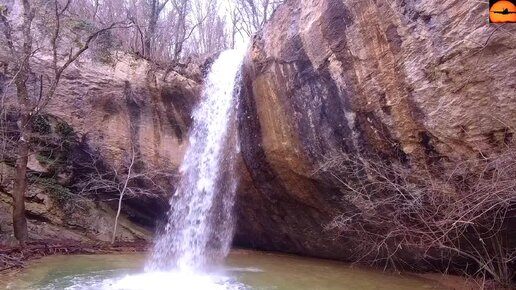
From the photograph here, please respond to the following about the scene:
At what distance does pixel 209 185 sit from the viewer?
1091cm

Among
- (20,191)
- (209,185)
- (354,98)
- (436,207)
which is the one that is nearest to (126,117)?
(209,185)

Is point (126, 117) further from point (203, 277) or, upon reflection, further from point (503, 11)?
point (503, 11)

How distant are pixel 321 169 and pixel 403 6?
11.4 feet

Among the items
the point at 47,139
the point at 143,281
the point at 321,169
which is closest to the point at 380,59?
the point at 321,169

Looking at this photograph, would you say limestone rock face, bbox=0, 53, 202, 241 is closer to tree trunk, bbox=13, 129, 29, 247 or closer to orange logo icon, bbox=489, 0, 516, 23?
tree trunk, bbox=13, 129, 29, 247

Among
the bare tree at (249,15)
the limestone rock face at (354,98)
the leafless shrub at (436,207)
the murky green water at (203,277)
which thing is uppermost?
the bare tree at (249,15)

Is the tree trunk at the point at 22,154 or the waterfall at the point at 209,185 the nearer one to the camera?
the tree trunk at the point at 22,154

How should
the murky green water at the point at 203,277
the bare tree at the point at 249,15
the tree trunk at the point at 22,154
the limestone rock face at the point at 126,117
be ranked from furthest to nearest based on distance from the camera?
the bare tree at the point at 249,15 < the limestone rock face at the point at 126,117 < the tree trunk at the point at 22,154 < the murky green water at the point at 203,277

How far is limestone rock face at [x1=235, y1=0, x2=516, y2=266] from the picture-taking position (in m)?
5.93

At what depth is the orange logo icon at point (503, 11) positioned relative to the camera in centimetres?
488

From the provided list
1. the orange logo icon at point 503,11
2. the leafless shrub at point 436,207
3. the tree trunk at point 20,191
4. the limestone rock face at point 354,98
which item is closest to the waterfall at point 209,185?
the limestone rock face at point 354,98

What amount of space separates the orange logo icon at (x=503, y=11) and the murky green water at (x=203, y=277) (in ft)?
14.4

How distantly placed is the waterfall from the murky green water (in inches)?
55.7

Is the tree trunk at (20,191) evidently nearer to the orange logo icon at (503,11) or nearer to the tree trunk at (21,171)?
the tree trunk at (21,171)
